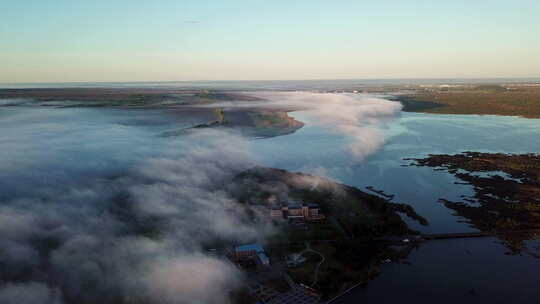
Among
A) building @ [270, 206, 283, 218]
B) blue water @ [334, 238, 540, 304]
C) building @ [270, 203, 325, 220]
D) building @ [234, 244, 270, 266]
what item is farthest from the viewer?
building @ [270, 203, 325, 220]

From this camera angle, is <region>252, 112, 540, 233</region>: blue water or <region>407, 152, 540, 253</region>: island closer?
<region>407, 152, 540, 253</region>: island

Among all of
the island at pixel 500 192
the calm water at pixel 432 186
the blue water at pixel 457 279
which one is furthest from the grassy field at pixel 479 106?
the blue water at pixel 457 279

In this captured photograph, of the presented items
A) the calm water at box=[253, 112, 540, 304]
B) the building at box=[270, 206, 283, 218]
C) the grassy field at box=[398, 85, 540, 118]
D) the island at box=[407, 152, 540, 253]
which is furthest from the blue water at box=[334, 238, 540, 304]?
the grassy field at box=[398, 85, 540, 118]

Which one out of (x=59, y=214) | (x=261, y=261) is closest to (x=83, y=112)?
(x=59, y=214)

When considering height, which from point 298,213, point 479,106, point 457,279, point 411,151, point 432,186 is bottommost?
point 457,279

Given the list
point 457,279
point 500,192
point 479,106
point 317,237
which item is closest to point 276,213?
point 317,237

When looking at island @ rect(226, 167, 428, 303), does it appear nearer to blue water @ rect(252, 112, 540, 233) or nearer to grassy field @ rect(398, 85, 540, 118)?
blue water @ rect(252, 112, 540, 233)

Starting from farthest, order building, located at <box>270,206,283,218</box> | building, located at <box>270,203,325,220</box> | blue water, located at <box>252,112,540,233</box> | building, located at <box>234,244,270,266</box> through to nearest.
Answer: blue water, located at <box>252,112,540,233</box> < building, located at <box>270,203,325,220</box> < building, located at <box>270,206,283,218</box> < building, located at <box>234,244,270,266</box>

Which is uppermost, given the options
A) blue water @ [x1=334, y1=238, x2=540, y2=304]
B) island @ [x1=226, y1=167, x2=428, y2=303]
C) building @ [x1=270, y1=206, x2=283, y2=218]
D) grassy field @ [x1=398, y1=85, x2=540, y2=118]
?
grassy field @ [x1=398, y1=85, x2=540, y2=118]

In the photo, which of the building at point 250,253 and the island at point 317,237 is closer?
the island at point 317,237

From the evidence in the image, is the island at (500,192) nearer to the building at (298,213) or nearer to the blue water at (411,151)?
the blue water at (411,151)

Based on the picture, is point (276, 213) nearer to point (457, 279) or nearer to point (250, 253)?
point (250, 253)
